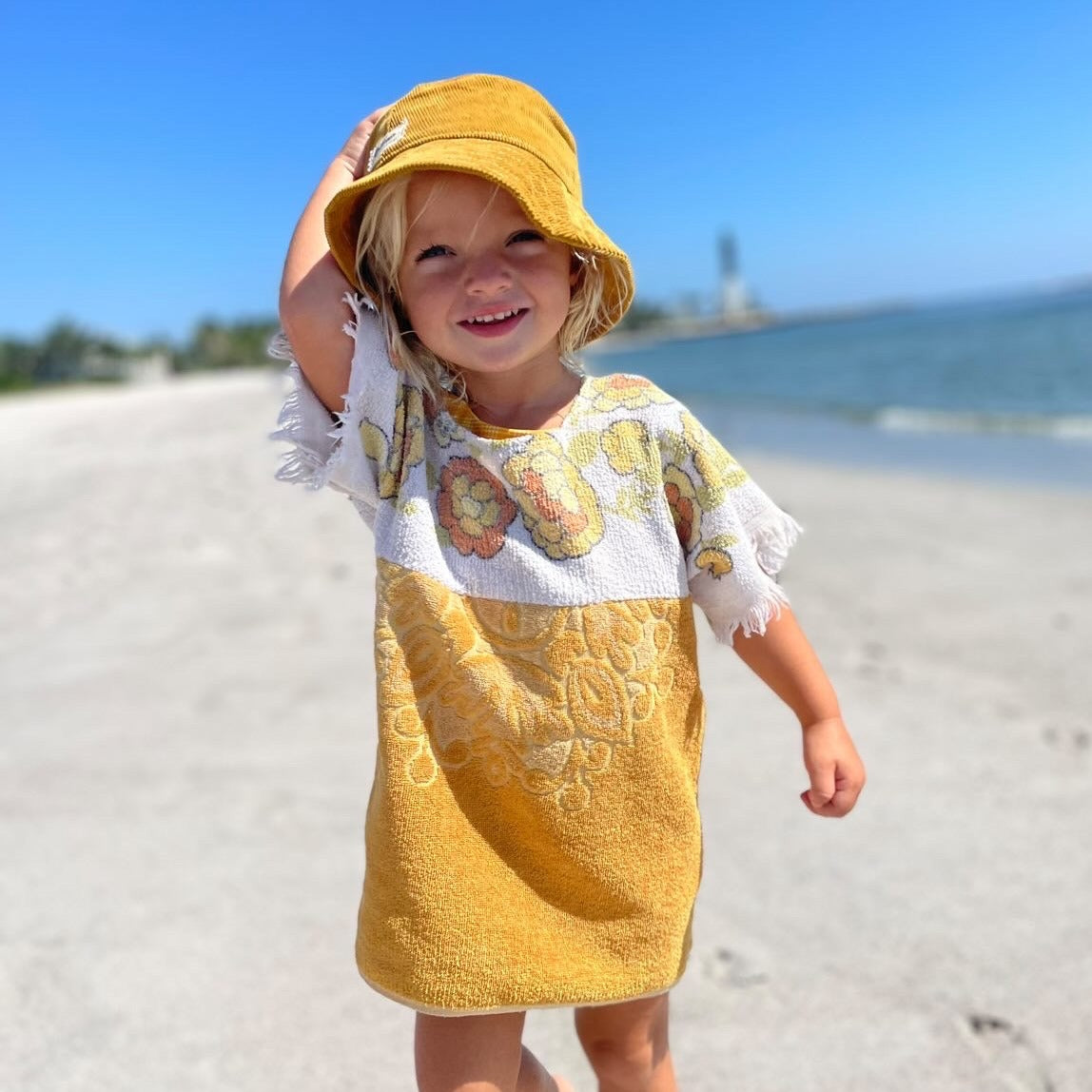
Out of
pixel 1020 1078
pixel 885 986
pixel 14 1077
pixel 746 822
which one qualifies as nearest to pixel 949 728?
pixel 746 822

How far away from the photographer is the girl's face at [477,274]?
1353 mm

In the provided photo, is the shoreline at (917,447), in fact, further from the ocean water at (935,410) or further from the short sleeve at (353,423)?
the short sleeve at (353,423)

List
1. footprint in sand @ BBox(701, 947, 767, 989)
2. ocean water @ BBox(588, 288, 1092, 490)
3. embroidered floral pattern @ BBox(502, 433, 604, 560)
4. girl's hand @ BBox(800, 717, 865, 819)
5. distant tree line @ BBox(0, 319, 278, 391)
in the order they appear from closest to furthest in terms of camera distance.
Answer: embroidered floral pattern @ BBox(502, 433, 604, 560) → girl's hand @ BBox(800, 717, 865, 819) → footprint in sand @ BBox(701, 947, 767, 989) → ocean water @ BBox(588, 288, 1092, 490) → distant tree line @ BBox(0, 319, 278, 391)

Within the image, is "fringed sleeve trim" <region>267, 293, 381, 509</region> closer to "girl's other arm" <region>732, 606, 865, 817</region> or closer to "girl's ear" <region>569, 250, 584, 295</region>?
"girl's ear" <region>569, 250, 584, 295</region>

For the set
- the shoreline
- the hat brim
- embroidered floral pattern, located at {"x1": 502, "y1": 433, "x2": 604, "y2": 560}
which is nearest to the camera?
the hat brim

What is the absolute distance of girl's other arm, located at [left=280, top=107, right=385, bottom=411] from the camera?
1.45 m

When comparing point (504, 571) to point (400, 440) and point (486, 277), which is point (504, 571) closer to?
point (400, 440)

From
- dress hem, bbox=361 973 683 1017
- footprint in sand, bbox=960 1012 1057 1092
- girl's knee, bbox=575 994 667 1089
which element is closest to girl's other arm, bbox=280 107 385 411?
dress hem, bbox=361 973 683 1017

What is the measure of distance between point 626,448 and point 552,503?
13 centimetres

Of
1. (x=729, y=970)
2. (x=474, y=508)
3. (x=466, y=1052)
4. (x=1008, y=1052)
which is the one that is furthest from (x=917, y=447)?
(x=466, y=1052)

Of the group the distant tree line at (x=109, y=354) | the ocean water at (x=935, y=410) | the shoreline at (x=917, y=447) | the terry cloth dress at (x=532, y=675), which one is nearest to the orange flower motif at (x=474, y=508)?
the terry cloth dress at (x=532, y=675)

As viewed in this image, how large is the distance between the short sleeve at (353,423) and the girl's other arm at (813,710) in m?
0.56

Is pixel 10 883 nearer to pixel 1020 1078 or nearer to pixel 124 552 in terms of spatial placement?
pixel 1020 1078

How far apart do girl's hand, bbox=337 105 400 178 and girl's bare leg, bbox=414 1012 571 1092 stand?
113cm
